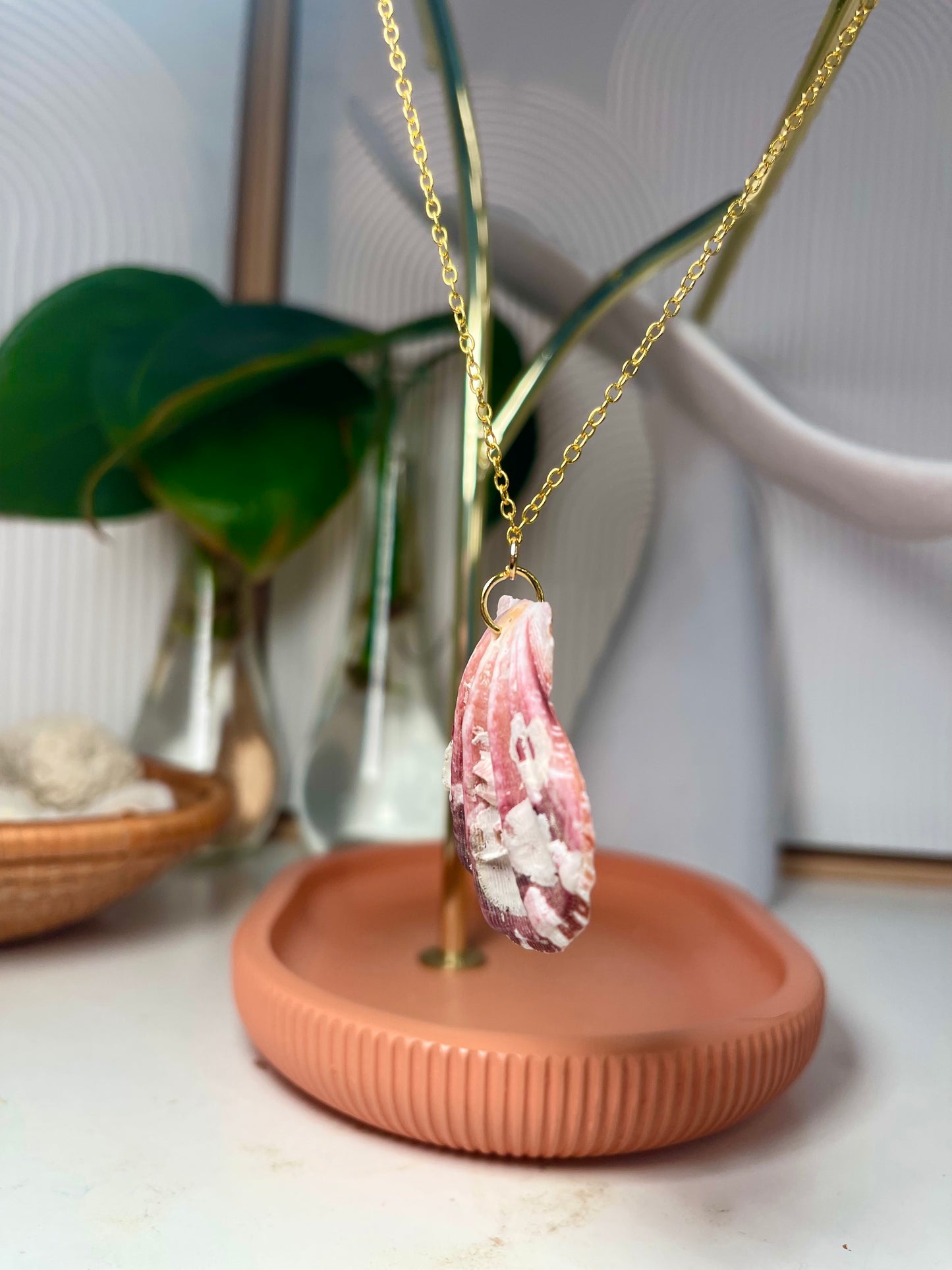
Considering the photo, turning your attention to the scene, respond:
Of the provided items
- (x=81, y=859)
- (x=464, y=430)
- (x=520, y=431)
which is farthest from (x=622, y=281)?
(x=81, y=859)

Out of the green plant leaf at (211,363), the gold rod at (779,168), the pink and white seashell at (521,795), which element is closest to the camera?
the pink and white seashell at (521,795)

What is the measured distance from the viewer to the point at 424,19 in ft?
1.61

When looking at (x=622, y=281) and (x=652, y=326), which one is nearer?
(x=652, y=326)

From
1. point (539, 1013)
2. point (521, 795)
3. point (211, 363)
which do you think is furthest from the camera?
point (211, 363)

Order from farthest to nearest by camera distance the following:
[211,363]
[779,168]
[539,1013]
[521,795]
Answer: [211,363] → [779,168] → [539,1013] → [521,795]

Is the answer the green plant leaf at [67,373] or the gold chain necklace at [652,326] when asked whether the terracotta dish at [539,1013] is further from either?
the green plant leaf at [67,373]

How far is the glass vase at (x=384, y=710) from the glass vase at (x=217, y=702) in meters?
0.04

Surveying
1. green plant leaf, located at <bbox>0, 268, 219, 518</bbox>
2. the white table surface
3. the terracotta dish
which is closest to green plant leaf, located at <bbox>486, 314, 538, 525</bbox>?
green plant leaf, located at <bbox>0, 268, 219, 518</bbox>

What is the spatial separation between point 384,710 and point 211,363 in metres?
0.25

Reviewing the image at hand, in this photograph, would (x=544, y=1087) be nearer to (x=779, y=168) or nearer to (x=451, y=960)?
(x=451, y=960)

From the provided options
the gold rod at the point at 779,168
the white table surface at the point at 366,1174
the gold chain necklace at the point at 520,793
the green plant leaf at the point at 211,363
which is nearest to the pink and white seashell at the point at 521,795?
the gold chain necklace at the point at 520,793

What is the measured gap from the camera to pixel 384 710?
73 cm

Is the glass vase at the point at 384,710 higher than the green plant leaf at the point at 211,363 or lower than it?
lower

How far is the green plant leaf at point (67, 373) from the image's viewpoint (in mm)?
669
